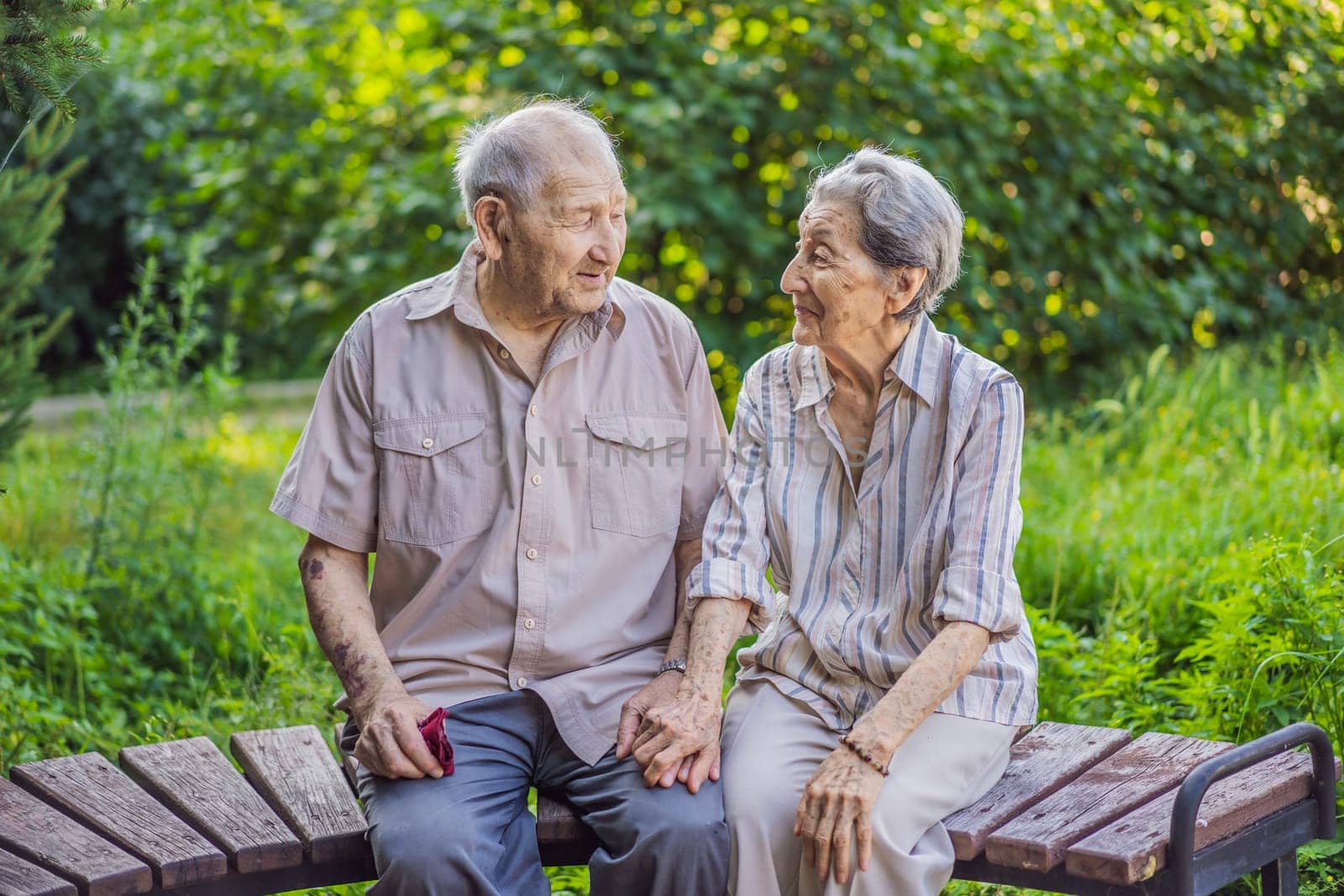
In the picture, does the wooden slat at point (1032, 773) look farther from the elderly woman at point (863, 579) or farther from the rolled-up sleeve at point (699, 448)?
the rolled-up sleeve at point (699, 448)

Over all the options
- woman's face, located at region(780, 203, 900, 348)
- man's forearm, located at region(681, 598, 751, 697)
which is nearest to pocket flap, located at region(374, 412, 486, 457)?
man's forearm, located at region(681, 598, 751, 697)

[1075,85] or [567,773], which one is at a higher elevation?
[1075,85]

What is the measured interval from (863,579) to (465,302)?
962 millimetres

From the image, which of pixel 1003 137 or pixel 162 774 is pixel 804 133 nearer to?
pixel 1003 137

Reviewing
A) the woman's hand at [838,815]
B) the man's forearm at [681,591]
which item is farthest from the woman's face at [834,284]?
the woman's hand at [838,815]

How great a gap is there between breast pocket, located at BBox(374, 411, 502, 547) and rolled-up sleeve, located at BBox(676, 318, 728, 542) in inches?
16.5

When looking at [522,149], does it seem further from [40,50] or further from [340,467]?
[40,50]

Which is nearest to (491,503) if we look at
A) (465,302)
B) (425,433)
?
(425,433)

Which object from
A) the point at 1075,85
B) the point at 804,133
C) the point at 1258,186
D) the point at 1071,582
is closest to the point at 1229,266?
the point at 1258,186

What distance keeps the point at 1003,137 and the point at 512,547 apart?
3.99 meters

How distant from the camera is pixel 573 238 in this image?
2.54 metres

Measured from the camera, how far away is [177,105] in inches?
342

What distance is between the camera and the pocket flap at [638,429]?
266 cm

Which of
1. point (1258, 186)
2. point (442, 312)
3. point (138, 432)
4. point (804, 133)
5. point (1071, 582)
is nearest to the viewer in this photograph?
point (442, 312)
